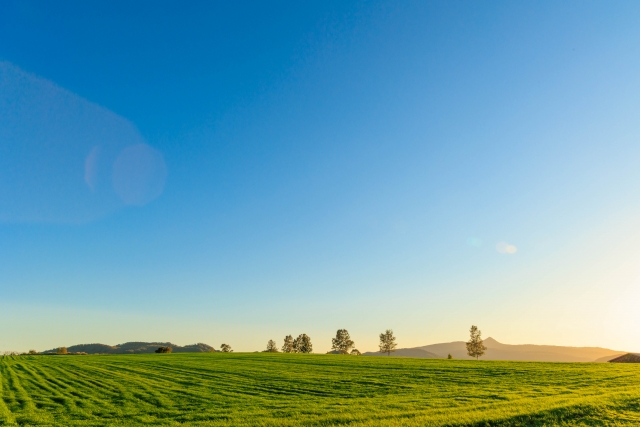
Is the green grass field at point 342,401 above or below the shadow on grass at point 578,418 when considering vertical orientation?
below

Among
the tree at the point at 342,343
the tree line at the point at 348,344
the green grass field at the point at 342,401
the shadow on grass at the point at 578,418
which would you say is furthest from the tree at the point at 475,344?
the shadow on grass at the point at 578,418

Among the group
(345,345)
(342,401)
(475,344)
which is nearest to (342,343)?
(345,345)

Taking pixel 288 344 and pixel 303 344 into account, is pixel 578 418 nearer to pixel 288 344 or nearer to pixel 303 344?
pixel 303 344

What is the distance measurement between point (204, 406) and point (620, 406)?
2677 cm

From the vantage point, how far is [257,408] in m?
26.1

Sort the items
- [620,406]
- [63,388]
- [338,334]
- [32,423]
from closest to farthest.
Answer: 1. [620,406]
2. [32,423]
3. [63,388]
4. [338,334]

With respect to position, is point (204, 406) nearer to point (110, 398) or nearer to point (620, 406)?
point (110, 398)

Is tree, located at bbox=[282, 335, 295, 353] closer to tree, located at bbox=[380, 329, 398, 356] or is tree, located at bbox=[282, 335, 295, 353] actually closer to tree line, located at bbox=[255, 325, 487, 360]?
tree line, located at bbox=[255, 325, 487, 360]

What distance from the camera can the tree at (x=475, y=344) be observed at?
13062 cm

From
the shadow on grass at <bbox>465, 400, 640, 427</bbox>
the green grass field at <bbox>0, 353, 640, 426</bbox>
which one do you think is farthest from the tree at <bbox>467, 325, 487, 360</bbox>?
the shadow on grass at <bbox>465, 400, 640, 427</bbox>

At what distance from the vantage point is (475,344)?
132m

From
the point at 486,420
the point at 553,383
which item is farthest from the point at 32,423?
the point at 553,383

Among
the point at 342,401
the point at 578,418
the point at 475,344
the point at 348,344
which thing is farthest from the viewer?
the point at 348,344

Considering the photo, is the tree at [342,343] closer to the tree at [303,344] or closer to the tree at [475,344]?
the tree at [303,344]
